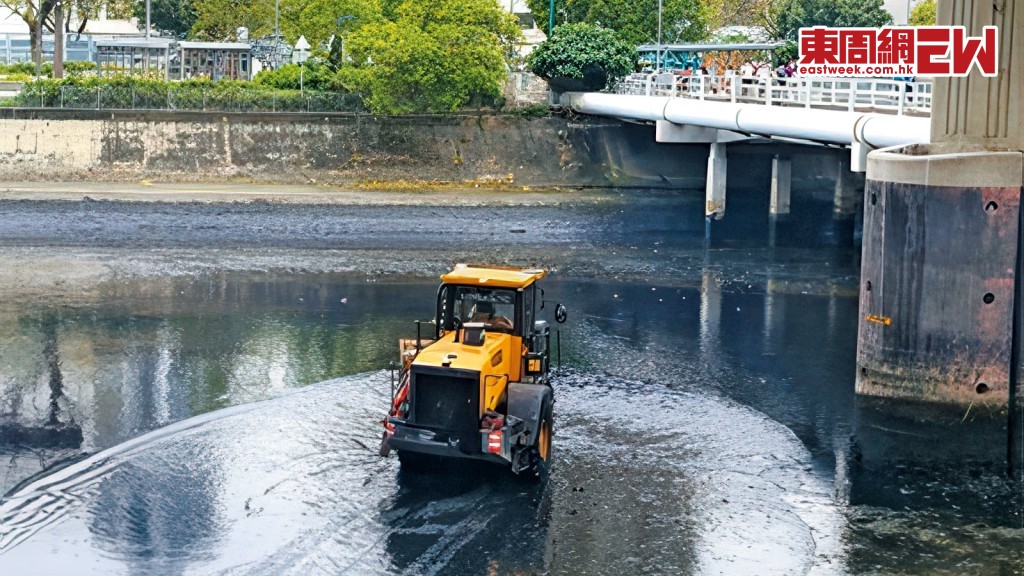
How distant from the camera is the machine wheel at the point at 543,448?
749 inches

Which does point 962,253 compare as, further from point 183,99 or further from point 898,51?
point 183,99

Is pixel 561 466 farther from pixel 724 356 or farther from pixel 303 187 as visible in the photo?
pixel 303 187

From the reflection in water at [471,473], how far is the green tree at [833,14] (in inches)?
1707

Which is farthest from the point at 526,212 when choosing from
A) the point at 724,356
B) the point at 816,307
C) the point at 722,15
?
the point at 722,15

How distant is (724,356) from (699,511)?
1070 centimetres

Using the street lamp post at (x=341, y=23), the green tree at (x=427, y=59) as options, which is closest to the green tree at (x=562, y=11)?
the street lamp post at (x=341, y=23)

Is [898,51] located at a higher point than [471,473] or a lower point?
higher

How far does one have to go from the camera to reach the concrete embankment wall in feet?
175

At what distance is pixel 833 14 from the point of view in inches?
2827

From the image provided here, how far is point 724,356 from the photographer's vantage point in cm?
2897

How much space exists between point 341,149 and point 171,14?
33.1 meters

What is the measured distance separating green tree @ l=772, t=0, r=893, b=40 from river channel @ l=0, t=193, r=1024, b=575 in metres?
34.1

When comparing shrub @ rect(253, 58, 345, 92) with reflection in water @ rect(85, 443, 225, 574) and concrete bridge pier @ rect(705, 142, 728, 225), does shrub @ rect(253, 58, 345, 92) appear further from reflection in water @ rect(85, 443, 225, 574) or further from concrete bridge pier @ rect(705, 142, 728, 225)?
reflection in water @ rect(85, 443, 225, 574)

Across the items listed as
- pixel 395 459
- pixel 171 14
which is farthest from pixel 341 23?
pixel 395 459
